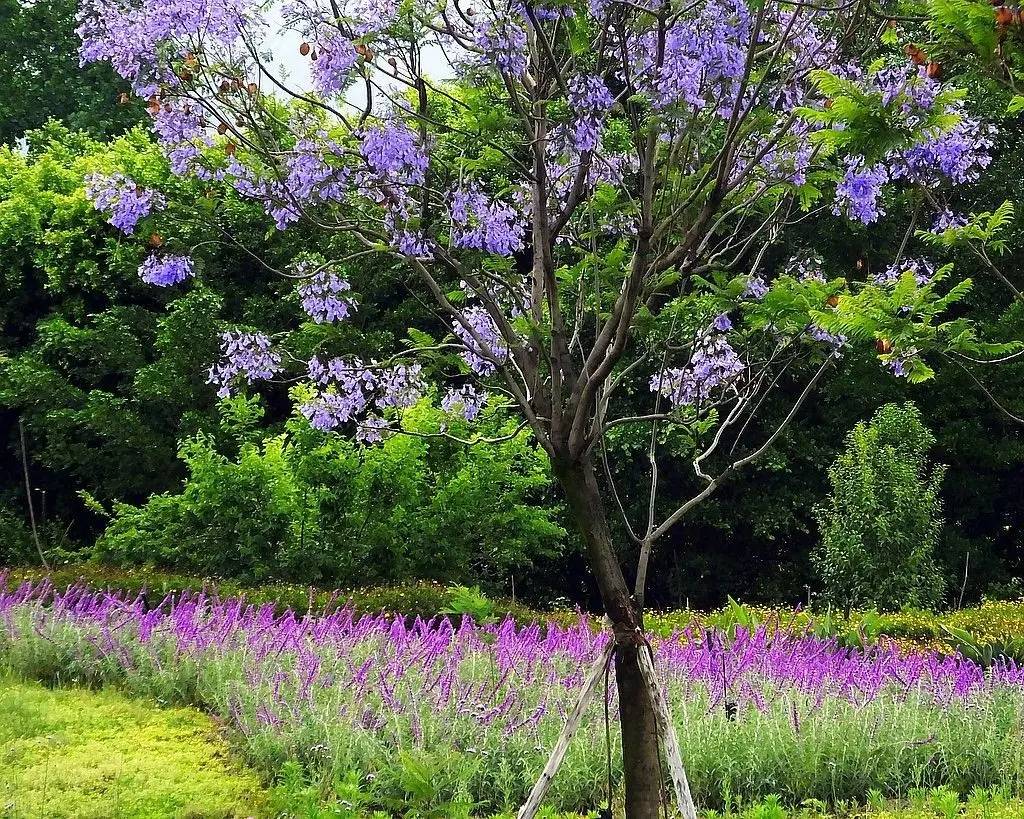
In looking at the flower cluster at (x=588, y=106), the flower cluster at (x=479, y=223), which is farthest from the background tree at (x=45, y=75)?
the flower cluster at (x=588, y=106)

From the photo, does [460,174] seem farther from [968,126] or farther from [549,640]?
[549,640]

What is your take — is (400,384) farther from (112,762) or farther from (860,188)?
(112,762)

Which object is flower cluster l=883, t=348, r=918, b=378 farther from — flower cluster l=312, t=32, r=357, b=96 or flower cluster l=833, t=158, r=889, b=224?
flower cluster l=312, t=32, r=357, b=96

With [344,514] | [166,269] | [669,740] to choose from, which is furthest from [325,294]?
[344,514]

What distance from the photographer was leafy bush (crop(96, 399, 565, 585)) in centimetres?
870

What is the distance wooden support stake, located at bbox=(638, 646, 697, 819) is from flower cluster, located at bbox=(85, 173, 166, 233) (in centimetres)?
240

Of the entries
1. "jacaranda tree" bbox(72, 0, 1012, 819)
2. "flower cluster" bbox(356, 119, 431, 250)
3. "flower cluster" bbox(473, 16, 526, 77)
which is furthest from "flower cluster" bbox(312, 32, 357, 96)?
"flower cluster" bbox(473, 16, 526, 77)

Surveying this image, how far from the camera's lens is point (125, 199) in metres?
3.71

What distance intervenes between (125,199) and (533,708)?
9.50 ft

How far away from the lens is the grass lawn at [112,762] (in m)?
4.07

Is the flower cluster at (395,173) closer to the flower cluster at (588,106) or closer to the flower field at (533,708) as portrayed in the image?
the flower cluster at (588,106)

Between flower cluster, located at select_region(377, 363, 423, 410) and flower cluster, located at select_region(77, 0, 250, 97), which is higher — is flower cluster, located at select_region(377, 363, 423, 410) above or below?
below

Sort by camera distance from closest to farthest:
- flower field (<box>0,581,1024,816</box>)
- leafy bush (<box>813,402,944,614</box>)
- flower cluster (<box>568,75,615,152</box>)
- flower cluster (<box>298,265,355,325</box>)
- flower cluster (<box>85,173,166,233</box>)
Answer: flower cluster (<box>568,75,615,152</box>) → flower cluster (<box>85,173,166,233</box>) → flower cluster (<box>298,265,355,325</box>) → flower field (<box>0,581,1024,816</box>) → leafy bush (<box>813,402,944,614</box>)

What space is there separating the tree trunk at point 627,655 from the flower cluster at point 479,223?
0.81 metres
